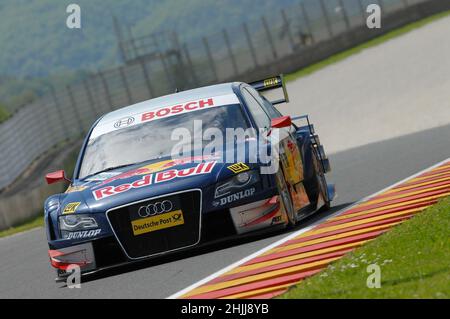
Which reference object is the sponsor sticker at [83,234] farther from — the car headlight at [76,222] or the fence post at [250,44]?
the fence post at [250,44]

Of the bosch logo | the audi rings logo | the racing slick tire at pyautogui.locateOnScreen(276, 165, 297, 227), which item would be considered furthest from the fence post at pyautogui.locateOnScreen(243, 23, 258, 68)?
the audi rings logo

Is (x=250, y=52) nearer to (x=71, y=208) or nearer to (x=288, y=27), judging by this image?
(x=288, y=27)

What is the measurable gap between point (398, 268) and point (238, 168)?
10.4 feet

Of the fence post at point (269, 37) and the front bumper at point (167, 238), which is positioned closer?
the front bumper at point (167, 238)

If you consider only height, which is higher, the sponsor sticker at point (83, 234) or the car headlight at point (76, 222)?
the car headlight at point (76, 222)

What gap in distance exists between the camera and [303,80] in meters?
42.1

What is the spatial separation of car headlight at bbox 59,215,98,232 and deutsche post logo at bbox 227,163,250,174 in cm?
121

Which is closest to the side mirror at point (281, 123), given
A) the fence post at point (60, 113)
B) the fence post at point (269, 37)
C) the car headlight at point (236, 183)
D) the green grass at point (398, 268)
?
the car headlight at point (236, 183)

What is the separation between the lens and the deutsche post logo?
10.7 metres

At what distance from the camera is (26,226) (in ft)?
84.7

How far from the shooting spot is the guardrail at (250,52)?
41562mm

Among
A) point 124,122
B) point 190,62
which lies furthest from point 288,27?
point 124,122

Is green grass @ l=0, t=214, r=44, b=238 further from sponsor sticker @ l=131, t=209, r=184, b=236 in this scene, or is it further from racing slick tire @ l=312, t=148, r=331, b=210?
sponsor sticker @ l=131, t=209, r=184, b=236
